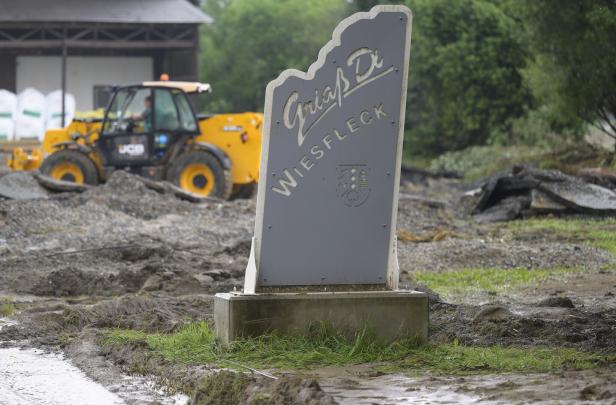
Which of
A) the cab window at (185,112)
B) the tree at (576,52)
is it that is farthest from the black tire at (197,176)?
the tree at (576,52)

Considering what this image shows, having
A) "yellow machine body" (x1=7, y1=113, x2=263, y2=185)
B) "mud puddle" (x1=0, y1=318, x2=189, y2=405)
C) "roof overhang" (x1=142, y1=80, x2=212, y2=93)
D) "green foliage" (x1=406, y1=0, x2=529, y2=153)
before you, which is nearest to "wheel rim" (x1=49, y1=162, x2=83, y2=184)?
"yellow machine body" (x1=7, y1=113, x2=263, y2=185)

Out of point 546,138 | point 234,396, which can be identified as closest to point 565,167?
point 546,138

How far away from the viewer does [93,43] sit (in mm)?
46469

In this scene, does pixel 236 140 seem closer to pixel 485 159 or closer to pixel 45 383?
pixel 485 159

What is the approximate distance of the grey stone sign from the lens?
33.0 ft

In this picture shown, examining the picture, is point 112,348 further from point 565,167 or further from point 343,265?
point 565,167

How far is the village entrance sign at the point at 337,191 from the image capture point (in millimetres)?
10016

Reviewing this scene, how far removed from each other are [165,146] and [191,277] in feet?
48.8

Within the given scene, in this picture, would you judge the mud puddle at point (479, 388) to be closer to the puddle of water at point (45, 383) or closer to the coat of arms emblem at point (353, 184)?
the puddle of water at point (45, 383)

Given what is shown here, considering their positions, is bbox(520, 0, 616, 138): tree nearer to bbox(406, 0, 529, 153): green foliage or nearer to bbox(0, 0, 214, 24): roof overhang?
bbox(406, 0, 529, 153): green foliage

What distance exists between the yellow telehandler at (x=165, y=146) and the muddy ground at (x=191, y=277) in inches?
88.2

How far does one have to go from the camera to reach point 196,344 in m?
10.3

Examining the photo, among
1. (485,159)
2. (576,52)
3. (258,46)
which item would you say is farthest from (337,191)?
(258,46)

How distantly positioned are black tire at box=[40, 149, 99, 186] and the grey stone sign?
20.6 metres
